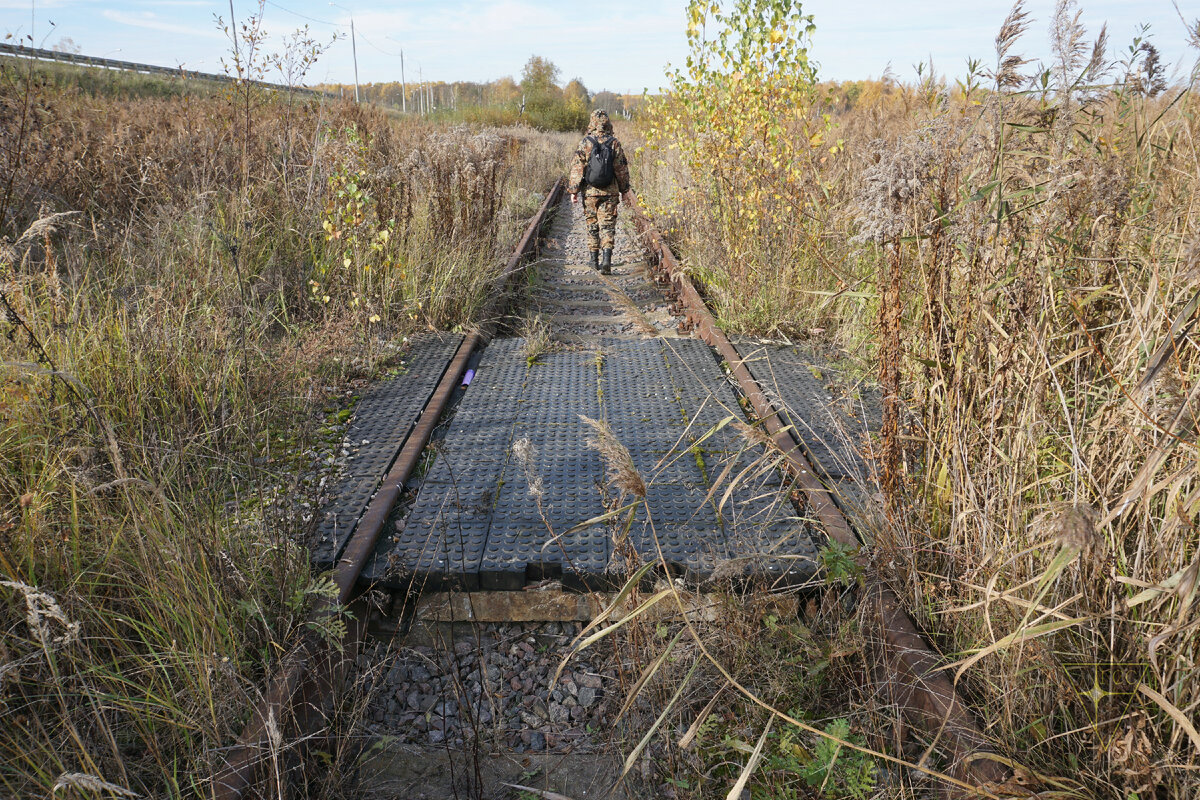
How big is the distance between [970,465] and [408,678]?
78.6 inches

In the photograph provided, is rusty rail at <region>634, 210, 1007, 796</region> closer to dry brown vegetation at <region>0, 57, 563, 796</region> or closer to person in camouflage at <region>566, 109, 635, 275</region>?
dry brown vegetation at <region>0, 57, 563, 796</region>

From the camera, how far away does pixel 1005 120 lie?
8.57 ft

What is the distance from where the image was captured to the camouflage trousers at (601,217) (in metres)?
9.53

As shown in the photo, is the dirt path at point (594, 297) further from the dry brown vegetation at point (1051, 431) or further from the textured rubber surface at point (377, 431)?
the dry brown vegetation at point (1051, 431)

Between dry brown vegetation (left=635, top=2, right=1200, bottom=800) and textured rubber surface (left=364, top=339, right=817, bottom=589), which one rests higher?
dry brown vegetation (left=635, top=2, right=1200, bottom=800)

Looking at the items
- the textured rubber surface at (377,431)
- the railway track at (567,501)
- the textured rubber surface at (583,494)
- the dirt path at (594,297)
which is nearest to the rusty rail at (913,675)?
the railway track at (567,501)

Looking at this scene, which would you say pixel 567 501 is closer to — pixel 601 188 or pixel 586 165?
pixel 601 188

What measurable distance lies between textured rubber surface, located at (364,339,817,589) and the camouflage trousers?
4604mm

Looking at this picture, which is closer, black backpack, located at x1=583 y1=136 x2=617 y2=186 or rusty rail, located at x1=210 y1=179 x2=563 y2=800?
rusty rail, located at x1=210 y1=179 x2=563 y2=800

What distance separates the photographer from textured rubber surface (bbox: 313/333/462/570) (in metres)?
3.12

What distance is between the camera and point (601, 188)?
30.9 feet

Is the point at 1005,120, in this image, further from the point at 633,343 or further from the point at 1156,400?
the point at 633,343

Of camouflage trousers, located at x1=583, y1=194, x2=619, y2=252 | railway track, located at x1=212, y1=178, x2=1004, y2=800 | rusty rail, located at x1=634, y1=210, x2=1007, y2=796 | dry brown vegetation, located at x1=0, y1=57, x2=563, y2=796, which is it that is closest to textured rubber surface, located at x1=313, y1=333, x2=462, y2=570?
railway track, located at x1=212, y1=178, x2=1004, y2=800

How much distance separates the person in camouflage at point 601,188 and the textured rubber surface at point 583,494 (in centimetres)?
461
